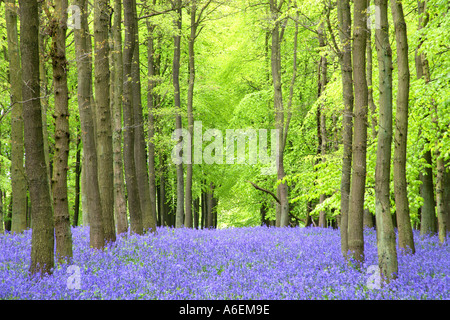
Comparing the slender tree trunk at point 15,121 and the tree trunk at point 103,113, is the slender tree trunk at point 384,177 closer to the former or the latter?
the tree trunk at point 103,113

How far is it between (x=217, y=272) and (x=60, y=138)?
4.06 m

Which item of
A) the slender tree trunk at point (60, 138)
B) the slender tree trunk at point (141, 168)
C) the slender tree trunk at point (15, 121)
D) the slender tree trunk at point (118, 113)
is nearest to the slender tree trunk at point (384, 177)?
the slender tree trunk at point (60, 138)

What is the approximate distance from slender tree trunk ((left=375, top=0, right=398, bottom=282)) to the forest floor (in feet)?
1.09

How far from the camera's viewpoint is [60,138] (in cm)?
790

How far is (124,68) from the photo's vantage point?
479 inches

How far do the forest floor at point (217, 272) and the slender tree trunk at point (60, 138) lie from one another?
22.9 inches

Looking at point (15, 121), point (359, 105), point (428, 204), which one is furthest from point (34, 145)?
point (428, 204)

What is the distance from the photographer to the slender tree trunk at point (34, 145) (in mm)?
7141

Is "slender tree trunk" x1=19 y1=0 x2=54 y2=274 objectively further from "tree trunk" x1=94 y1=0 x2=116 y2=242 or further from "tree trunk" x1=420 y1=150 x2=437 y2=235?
"tree trunk" x1=420 y1=150 x2=437 y2=235

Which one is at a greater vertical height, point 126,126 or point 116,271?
point 126,126

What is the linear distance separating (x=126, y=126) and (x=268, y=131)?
542 inches

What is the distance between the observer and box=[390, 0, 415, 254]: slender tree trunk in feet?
28.5
